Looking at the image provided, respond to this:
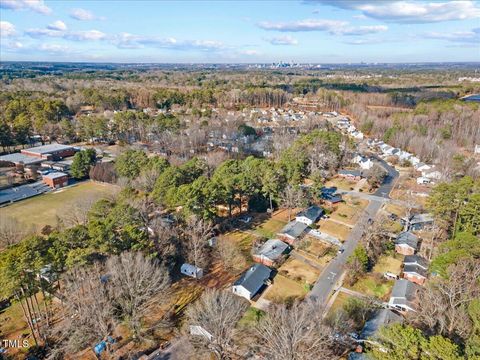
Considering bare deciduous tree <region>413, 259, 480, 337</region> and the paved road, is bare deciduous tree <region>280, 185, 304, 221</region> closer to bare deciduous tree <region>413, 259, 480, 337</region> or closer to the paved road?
the paved road

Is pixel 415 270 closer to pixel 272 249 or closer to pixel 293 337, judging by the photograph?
pixel 272 249

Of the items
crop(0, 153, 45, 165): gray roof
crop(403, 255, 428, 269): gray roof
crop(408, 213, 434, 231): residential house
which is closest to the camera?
crop(403, 255, 428, 269): gray roof

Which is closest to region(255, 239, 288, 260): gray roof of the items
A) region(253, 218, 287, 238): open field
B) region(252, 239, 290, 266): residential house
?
region(252, 239, 290, 266): residential house

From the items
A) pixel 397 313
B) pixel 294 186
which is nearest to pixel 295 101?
pixel 294 186

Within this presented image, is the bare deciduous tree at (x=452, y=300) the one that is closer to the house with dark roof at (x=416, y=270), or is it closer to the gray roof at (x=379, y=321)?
the gray roof at (x=379, y=321)

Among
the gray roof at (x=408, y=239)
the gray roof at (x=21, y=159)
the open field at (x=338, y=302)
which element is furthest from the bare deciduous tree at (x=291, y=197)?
the gray roof at (x=21, y=159)

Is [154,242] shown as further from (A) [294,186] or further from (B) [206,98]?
(B) [206,98]

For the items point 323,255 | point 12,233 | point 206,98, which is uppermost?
point 206,98
